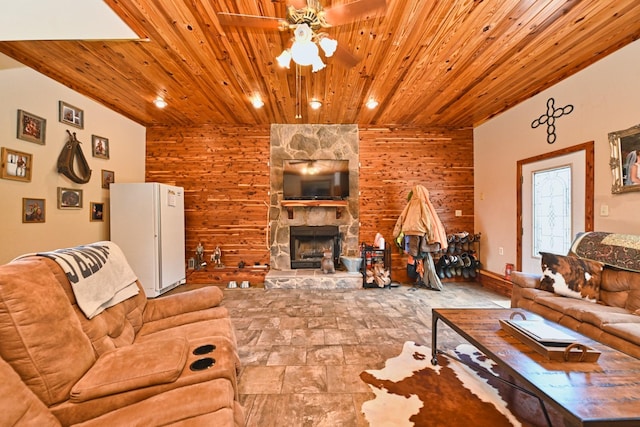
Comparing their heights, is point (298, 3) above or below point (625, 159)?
above

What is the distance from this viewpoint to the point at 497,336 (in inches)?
66.0

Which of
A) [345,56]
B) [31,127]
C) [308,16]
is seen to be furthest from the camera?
[31,127]

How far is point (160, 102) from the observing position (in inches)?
147

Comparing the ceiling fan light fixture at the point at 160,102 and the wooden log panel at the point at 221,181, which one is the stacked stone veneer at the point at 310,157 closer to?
the wooden log panel at the point at 221,181

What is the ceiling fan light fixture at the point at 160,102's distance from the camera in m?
3.67

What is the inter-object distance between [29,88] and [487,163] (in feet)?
20.7

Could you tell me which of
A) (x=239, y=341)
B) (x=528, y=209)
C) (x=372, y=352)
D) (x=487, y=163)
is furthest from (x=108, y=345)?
(x=487, y=163)

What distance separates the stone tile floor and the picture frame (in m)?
2.70

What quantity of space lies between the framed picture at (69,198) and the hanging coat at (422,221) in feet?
15.2

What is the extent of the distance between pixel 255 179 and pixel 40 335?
3.94 meters

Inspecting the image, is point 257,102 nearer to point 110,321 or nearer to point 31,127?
point 31,127

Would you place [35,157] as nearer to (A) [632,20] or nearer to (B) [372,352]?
(B) [372,352]

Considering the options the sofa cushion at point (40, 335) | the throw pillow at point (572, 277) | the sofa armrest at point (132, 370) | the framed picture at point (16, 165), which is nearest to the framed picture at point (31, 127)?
the framed picture at point (16, 165)

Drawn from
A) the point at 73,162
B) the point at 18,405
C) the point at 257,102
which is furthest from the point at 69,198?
the point at 18,405
